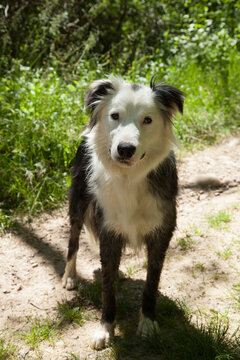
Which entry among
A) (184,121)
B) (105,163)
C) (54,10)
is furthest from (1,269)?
(54,10)

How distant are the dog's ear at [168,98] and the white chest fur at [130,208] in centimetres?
49

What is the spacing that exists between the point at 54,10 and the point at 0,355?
5644mm

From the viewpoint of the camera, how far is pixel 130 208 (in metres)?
2.48

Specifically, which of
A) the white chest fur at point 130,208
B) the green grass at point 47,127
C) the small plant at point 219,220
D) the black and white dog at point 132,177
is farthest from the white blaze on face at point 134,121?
the green grass at point 47,127

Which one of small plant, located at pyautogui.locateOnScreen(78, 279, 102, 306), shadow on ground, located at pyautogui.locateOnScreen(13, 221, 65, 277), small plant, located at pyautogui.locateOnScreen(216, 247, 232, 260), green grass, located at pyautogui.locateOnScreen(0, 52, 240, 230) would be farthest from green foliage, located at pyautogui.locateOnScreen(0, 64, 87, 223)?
small plant, located at pyautogui.locateOnScreen(216, 247, 232, 260)

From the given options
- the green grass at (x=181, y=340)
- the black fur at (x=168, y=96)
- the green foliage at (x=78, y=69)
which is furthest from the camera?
the green foliage at (x=78, y=69)

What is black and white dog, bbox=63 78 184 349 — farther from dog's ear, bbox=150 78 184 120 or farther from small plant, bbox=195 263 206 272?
small plant, bbox=195 263 206 272

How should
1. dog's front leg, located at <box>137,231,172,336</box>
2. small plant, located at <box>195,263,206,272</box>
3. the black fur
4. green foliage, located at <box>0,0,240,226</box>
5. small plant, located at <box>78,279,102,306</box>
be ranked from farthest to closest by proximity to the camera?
1. green foliage, located at <box>0,0,240,226</box>
2. small plant, located at <box>195,263,206,272</box>
3. small plant, located at <box>78,279,102,306</box>
4. dog's front leg, located at <box>137,231,172,336</box>
5. the black fur

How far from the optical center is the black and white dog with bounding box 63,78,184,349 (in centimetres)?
239

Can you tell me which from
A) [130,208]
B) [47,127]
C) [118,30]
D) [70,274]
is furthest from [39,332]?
[118,30]

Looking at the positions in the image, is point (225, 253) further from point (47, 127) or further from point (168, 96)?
point (47, 127)

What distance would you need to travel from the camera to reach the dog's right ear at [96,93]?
8.44ft

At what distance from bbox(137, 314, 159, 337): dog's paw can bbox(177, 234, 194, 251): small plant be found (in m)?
1.02

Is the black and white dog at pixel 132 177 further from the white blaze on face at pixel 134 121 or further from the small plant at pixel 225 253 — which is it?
the small plant at pixel 225 253
